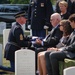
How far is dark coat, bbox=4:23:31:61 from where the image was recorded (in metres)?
9.22

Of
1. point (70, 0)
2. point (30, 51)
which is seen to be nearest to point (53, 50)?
point (30, 51)

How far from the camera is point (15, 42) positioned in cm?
941

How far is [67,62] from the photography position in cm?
766

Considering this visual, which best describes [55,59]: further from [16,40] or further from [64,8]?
[64,8]

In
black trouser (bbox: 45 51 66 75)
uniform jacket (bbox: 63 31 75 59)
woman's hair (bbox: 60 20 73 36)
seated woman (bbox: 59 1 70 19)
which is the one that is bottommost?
black trouser (bbox: 45 51 66 75)

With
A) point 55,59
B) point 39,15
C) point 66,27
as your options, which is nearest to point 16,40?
point 66,27

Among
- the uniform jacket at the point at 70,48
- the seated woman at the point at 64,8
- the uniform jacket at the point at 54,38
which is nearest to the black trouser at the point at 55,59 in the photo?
the uniform jacket at the point at 70,48

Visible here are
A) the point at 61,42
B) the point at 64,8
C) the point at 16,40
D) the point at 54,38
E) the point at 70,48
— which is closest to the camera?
the point at 70,48

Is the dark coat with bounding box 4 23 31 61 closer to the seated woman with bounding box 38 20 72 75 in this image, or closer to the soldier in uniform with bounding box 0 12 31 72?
the soldier in uniform with bounding box 0 12 31 72

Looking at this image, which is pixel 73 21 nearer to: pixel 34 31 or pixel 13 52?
pixel 13 52

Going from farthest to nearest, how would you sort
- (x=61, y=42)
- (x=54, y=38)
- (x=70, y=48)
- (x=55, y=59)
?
(x=54, y=38)
(x=61, y=42)
(x=55, y=59)
(x=70, y=48)

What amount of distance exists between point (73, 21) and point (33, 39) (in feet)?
5.89

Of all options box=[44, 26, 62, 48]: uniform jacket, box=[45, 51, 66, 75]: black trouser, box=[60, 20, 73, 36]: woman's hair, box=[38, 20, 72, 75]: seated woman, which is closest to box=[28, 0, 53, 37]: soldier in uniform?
box=[44, 26, 62, 48]: uniform jacket

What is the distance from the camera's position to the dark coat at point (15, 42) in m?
9.22
